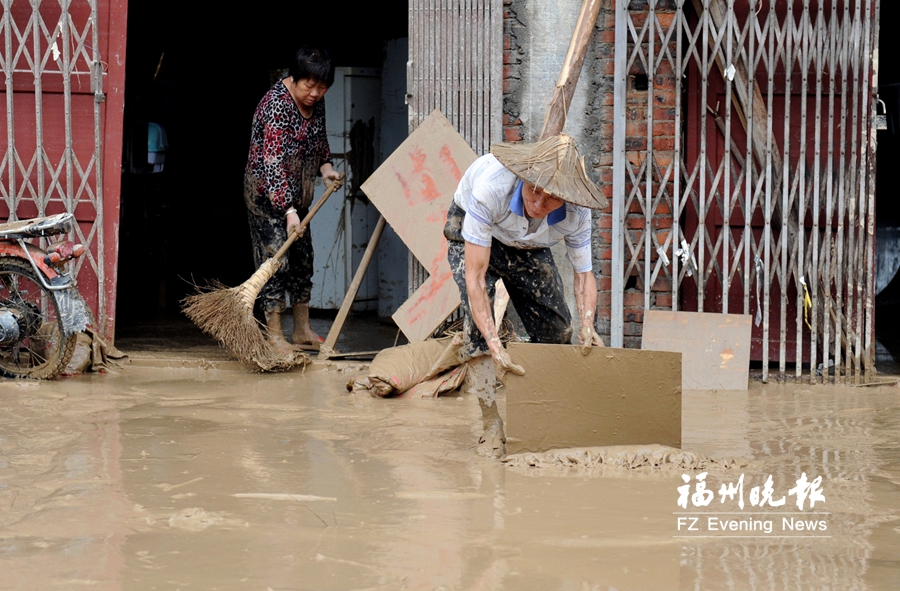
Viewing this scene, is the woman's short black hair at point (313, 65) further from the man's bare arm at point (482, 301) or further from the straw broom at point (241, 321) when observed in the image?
the man's bare arm at point (482, 301)

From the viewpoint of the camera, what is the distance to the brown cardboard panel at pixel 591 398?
14.3ft

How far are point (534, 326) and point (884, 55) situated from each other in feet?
23.6

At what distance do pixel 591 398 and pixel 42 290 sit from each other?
368 centimetres

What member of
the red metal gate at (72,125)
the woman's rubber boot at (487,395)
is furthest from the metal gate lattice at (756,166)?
the red metal gate at (72,125)

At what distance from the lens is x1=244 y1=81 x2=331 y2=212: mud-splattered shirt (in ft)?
22.1

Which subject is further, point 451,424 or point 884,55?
point 884,55

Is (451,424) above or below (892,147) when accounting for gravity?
below

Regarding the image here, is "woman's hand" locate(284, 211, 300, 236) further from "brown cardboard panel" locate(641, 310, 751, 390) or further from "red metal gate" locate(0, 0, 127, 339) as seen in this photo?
"brown cardboard panel" locate(641, 310, 751, 390)

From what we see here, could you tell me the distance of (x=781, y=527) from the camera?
358 cm

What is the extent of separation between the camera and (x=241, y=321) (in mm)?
6406

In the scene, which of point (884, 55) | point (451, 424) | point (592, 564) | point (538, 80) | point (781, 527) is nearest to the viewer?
point (592, 564)

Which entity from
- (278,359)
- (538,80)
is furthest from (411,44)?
(278,359)

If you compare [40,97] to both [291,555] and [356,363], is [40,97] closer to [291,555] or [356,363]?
[356,363]

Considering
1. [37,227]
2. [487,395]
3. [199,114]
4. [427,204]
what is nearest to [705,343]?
[427,204]
